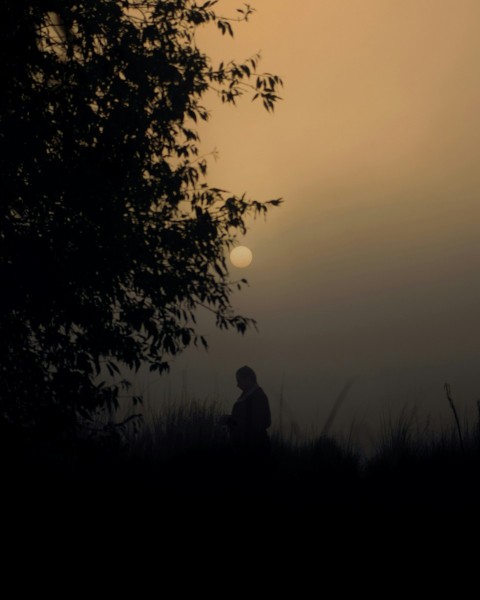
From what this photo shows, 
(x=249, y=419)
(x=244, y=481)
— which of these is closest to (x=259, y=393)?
(x=249, y=419)

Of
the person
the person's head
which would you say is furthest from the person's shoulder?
the person's head

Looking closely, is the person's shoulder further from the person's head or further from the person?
the person's head

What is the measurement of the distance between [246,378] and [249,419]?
1.87 feet

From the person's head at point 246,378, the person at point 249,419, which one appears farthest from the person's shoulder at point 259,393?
the person's head at point 246,378

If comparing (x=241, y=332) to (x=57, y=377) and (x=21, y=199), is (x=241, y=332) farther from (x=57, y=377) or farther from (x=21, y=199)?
(x=21, y=199)

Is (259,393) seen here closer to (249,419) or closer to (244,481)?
(249,419)

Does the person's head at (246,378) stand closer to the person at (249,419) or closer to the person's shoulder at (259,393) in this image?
the person at (249,419)

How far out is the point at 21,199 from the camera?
859 centimetres

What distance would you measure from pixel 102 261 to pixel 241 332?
6.22ft

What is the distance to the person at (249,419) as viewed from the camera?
1077 cm

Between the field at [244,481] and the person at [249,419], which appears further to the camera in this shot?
the person at [249,419]

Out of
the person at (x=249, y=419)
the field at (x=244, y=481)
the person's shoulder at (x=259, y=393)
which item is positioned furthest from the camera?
the person's shoulder at (x=259, y=393)

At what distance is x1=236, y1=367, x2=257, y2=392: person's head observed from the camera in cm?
1108

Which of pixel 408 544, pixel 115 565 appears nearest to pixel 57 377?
pixel 115 565
